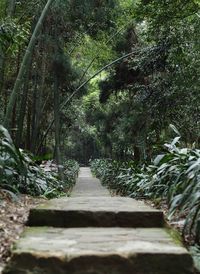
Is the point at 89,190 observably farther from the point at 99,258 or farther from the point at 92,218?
the point at 99,258

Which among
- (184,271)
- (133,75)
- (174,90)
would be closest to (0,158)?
(184,271)

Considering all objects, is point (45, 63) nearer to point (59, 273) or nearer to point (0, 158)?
point (0, 158)

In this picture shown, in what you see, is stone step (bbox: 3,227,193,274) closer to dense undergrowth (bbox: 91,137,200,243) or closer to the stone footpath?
the stone footpath

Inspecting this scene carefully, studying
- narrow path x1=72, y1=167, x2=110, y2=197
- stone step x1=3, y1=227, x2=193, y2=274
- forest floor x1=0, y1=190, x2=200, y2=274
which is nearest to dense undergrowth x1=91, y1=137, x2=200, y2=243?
forest floor x1=0, y1=190, x2=200, y2=274

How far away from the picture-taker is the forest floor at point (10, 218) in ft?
10.1

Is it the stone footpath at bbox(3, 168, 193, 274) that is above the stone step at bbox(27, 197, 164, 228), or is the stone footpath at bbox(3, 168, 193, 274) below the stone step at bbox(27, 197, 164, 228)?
above

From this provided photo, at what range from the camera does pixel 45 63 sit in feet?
38.1

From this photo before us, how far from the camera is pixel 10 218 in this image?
4.02m

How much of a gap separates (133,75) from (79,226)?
1160 cm

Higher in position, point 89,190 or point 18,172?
point 18,172

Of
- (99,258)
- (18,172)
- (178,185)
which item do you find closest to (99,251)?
(99,258)

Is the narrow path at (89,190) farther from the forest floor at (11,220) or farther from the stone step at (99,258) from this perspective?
the stone step at (99,258)

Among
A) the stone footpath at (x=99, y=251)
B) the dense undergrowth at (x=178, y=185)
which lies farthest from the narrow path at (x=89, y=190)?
the stone footpath at (x=99, y=251)

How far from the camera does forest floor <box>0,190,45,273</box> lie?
3078 millimetres
